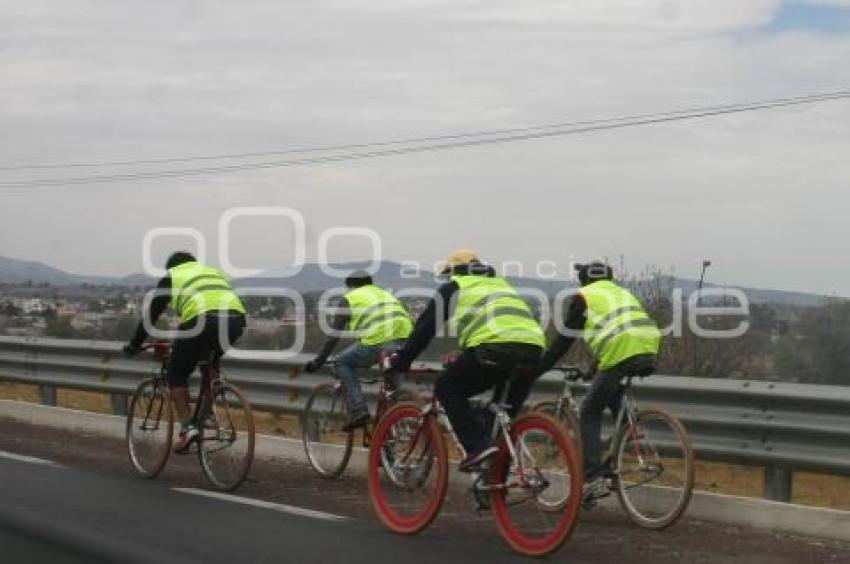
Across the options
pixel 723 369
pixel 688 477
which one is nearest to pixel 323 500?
pixel 688 477

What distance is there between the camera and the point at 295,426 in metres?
16.0

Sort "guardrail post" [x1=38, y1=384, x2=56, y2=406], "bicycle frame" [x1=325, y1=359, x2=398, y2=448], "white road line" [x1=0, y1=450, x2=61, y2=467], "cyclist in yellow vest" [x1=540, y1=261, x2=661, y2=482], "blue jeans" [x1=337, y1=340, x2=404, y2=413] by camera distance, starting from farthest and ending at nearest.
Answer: "guardrail post" [x1=38, y1=384, x2=56, y2=406] → "white road line" [x1=0, y1=450, x2=61, y2=467] → "blue jeans" [x1=337, y1=340, x2=404, y2=413] → "bicycle frame" [x1=325, y1=359, x2=398, y2=448] → "cyclist in yellow vest" [x1=540, y1=261, x2=661, y2=482]

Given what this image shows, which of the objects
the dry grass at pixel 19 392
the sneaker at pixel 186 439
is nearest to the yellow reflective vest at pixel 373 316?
the sneaker at pixel 186 439

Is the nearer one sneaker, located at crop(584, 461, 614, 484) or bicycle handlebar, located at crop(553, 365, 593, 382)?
sneaker, located at crop(584, 461, 614, 484)

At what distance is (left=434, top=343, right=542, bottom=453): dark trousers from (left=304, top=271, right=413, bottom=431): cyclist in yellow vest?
2.66 metres

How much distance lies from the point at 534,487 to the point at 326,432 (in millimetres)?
3981

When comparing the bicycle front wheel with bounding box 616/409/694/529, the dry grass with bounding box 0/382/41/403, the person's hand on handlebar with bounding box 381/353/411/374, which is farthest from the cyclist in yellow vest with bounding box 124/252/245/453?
the dry grass with bounding box 0/382/41/403

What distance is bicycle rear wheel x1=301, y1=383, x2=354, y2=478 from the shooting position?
1060cm

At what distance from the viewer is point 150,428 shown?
10.2 metres

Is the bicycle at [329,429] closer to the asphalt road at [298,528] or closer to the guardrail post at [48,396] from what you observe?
the asphalt road at [298,528]

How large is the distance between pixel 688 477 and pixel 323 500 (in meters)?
2.74

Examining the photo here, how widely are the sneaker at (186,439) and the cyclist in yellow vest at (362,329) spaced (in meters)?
1.22

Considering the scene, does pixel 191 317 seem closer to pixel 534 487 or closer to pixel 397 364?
pixel 397 364

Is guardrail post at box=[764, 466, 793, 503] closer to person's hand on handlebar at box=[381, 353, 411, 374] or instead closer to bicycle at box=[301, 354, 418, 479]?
person's hand on handlebar at box=[381, 353, 411, 374]
